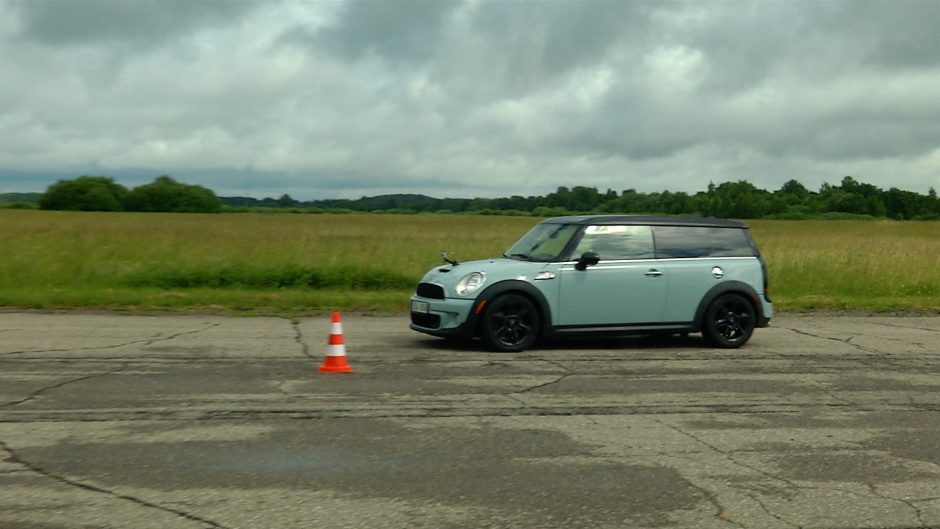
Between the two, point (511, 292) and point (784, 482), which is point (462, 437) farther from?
point (511, 292)

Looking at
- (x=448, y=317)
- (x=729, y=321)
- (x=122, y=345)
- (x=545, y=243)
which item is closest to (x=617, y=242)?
(x=545, y=243)

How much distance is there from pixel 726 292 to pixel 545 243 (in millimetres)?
2325

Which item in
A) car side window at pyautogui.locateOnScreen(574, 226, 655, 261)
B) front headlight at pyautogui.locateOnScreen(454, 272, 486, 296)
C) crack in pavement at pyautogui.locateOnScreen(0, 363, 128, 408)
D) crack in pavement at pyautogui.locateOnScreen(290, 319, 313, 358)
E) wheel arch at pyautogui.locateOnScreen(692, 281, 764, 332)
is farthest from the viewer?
wheel arch at pyautogui.locateOnScreen(692, 281, 764, 332)

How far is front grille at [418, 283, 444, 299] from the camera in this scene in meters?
12.0

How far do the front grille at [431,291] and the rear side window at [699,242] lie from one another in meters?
2.75

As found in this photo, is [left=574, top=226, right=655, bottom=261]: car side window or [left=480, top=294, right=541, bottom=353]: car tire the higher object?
[left=574, top=226, right=655, bottom=261]: car side window

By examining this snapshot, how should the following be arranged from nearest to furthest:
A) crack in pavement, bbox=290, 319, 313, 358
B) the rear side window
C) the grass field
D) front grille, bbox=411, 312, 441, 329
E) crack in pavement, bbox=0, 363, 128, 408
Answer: crack in pavement, bbox=0, 363, 128, 408 → crack in pavement, bbox=290, 319, 313, 358 → front grille, bbox=411, 312, 441, 329 → the rear side window → the grass field

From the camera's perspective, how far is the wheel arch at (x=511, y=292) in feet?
38.4

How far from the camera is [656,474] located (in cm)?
639

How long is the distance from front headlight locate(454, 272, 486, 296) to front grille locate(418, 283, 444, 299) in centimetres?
24

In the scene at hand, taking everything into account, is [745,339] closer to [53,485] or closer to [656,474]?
[656,474]

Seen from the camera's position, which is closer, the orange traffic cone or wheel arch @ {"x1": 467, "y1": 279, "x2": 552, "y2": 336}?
the orange traffic cone

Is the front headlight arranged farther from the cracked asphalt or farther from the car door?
the car door

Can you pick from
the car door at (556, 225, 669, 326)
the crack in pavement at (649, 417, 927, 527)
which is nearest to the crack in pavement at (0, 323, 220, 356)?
the car door at (556, 225, 669, 326)
